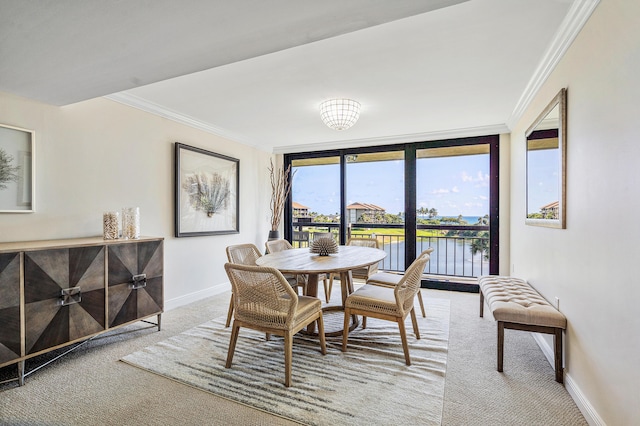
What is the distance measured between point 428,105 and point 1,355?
4.22 m

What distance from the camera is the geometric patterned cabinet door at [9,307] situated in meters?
1.93

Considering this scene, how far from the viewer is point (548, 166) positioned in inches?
98.1

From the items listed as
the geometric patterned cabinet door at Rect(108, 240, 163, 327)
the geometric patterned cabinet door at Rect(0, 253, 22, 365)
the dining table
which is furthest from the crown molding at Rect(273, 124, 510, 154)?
the geometric patterned cabinet door at Rect(0, 253, 22, 365)

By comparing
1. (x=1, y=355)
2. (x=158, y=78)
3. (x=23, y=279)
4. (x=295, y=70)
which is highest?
(x=295, y=70)

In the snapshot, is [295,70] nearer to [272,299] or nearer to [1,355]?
[272,299]

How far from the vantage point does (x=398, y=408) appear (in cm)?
181

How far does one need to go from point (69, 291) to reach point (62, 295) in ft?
0.16

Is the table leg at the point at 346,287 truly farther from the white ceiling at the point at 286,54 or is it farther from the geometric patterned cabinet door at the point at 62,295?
the geometric patterned cabinet door at the point at 62,295

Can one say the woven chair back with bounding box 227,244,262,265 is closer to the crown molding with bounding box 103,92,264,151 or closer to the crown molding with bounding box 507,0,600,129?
the crown molding with bounding box 103,92,264,151

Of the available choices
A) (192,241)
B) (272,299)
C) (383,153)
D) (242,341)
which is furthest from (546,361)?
(192,241)

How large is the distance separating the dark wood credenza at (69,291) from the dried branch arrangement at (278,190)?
107 inches

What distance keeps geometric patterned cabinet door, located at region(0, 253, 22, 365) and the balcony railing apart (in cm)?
381

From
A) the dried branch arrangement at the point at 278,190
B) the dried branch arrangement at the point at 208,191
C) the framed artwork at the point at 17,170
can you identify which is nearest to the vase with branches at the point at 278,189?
the dried branch arrangement at the point at 278,190

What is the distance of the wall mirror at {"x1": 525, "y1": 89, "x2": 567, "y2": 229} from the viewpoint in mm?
2139
